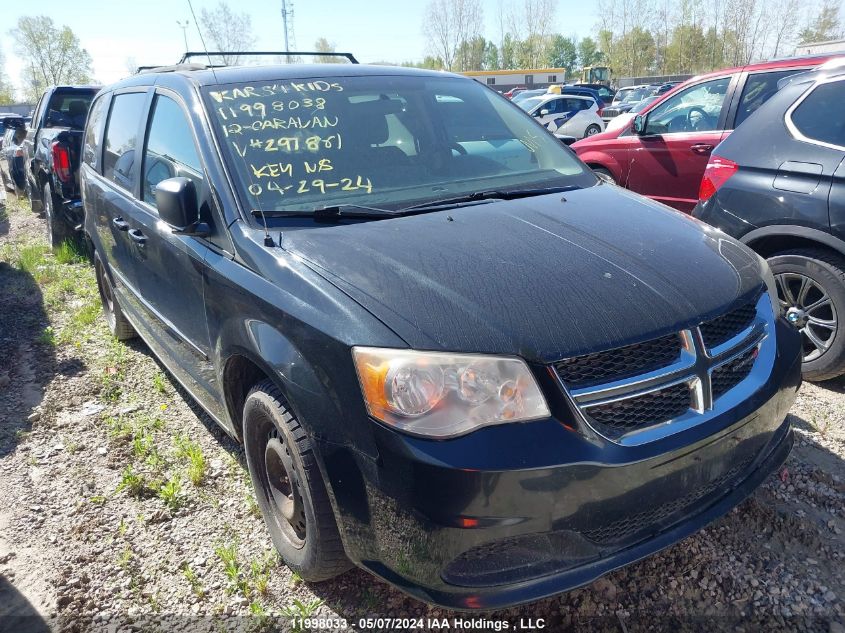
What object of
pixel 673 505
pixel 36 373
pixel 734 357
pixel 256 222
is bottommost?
pixel 36 373

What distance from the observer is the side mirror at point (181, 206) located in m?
2.47

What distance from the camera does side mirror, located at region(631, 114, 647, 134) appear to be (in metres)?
6.26

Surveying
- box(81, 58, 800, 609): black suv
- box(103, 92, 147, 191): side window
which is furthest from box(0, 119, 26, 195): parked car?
box(81, 58, 800, 609): black suv

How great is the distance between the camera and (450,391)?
1.78 metres

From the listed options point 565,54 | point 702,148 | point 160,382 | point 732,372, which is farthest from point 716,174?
point 565,54

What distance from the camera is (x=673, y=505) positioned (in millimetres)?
1998

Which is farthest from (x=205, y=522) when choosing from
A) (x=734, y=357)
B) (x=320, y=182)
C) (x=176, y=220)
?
(x=734, y=357)

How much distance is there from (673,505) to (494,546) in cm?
62

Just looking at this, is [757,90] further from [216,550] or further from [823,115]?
[216,550]

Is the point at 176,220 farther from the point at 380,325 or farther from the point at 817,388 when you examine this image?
the point at 817,388

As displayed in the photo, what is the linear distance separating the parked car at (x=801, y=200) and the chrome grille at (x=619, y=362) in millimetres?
2127

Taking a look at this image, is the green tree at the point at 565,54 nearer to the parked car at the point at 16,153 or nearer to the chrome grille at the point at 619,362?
the parked car at the point at 16,153

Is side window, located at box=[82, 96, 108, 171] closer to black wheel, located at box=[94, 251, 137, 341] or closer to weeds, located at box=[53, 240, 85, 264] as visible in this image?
black wheel, located at box=[94, 251, 137, 341]

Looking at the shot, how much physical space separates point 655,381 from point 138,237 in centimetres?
266
